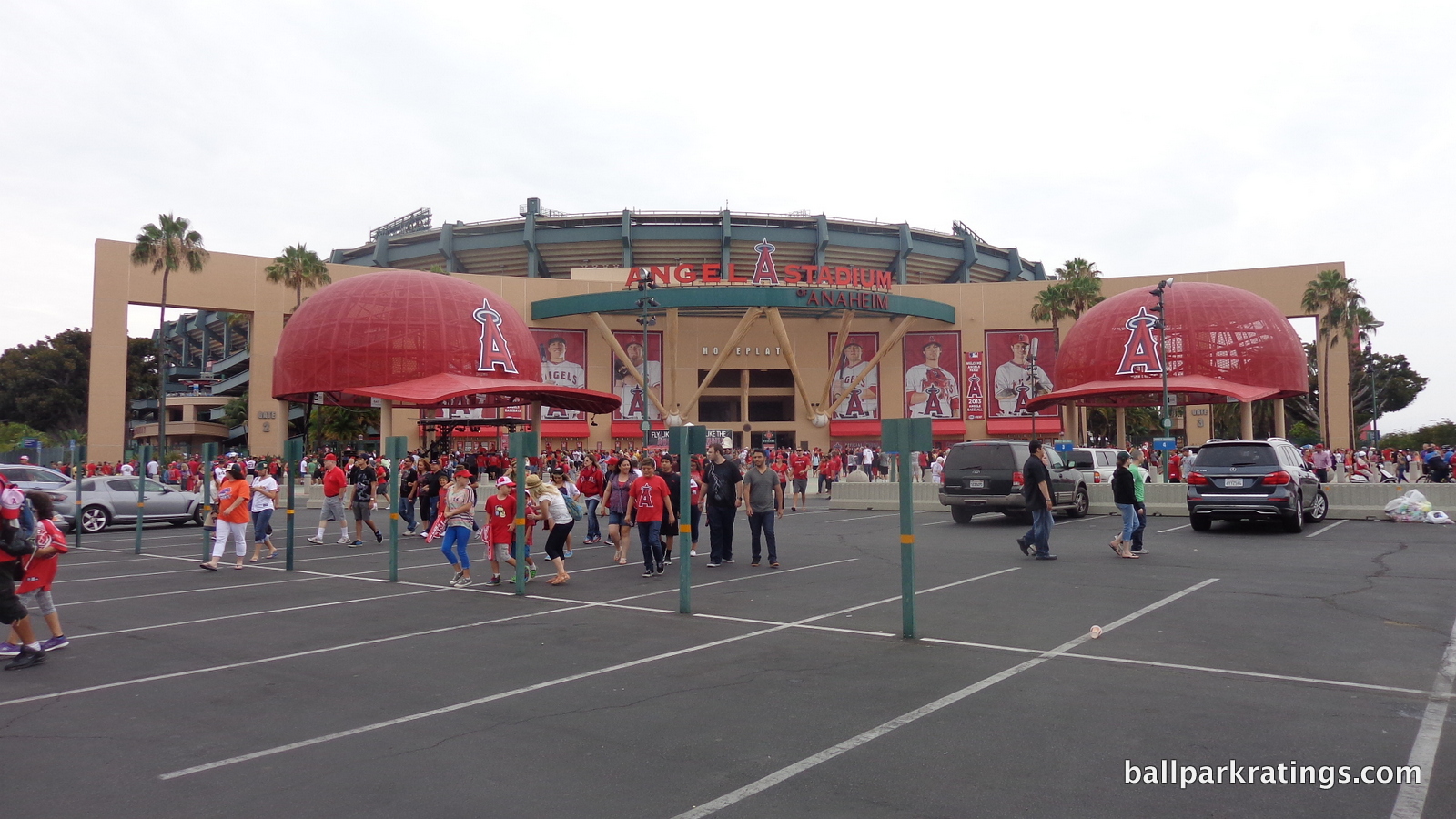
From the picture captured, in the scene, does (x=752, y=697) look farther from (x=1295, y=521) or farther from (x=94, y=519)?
(x=94, y=519)

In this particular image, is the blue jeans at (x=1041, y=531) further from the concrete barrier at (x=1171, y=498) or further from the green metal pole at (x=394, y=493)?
the green metal pole at (x=394, y=493)

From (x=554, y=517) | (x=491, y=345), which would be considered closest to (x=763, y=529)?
(x=554, y=517)

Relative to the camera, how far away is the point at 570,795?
4.23 meters

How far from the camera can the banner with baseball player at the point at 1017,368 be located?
54.7 m

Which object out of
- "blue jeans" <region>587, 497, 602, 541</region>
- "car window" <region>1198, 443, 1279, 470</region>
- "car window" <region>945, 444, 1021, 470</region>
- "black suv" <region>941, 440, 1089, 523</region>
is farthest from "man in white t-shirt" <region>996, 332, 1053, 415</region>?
"blue jeans" <region>587, 497, 602, 541</region>

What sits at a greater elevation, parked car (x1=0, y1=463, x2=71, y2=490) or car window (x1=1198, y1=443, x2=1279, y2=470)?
car window (x1=1198, y1=443, x2=1279, y2=470)

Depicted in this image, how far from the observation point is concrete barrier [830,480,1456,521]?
752 inches

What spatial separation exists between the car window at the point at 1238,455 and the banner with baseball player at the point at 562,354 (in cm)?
4151

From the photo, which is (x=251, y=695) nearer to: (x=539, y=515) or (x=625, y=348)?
(x=539, y=515)

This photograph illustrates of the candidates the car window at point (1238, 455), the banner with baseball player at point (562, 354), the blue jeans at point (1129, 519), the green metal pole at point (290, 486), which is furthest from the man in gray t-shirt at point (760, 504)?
the banner with baseball player at point (562, 354)

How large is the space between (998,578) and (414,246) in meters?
64.8

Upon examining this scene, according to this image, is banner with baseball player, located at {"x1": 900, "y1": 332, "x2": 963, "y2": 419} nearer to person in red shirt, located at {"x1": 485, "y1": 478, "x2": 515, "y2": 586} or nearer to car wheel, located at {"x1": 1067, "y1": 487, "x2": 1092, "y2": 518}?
car wheel, located at {"x1": 1067, "y1": 487, "x2": 1092, "y2": 518}

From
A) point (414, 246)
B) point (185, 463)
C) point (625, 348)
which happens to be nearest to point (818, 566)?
point (185, 463)

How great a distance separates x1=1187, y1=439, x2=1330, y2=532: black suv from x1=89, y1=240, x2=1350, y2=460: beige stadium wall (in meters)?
37.7
